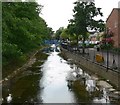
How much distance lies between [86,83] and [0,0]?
8.58 meters

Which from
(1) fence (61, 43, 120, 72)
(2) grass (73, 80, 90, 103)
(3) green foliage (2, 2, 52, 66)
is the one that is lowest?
(2) grass (73, 80, 90, 103)

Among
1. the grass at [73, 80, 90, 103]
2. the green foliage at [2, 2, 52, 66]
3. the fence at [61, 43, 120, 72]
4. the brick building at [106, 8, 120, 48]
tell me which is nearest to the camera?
the grass at [73, 80, 90, 103]

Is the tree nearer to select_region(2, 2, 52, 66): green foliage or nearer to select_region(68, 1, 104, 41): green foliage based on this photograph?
select_region(68, 1, 104, 41): green foliage

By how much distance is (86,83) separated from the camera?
25312 mm

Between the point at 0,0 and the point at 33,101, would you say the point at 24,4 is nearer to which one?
the point at 0,0

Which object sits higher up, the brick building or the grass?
the brick building

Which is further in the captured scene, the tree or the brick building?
the brick building

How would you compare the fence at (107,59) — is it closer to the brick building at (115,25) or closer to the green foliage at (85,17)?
the green foliage at (85,17)

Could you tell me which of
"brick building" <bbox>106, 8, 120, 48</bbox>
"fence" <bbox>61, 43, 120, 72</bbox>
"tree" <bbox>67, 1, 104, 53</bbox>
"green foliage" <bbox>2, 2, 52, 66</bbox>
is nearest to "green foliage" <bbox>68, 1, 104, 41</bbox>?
"tree" <bbox>67, 1, 104, 53</bbox>

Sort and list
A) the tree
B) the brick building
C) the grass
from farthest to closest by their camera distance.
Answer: the brick building, the tree, the grass

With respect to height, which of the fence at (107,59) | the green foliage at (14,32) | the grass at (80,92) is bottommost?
the grass at (80,92)

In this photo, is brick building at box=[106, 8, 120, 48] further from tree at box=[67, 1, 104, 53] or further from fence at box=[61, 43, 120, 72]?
fence at box=[61, 43, 120, 72]

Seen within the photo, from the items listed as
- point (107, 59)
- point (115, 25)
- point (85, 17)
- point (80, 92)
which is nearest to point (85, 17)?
point (85, 17)

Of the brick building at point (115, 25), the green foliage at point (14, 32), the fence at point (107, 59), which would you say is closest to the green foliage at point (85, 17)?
the fence at point (107, 59)
